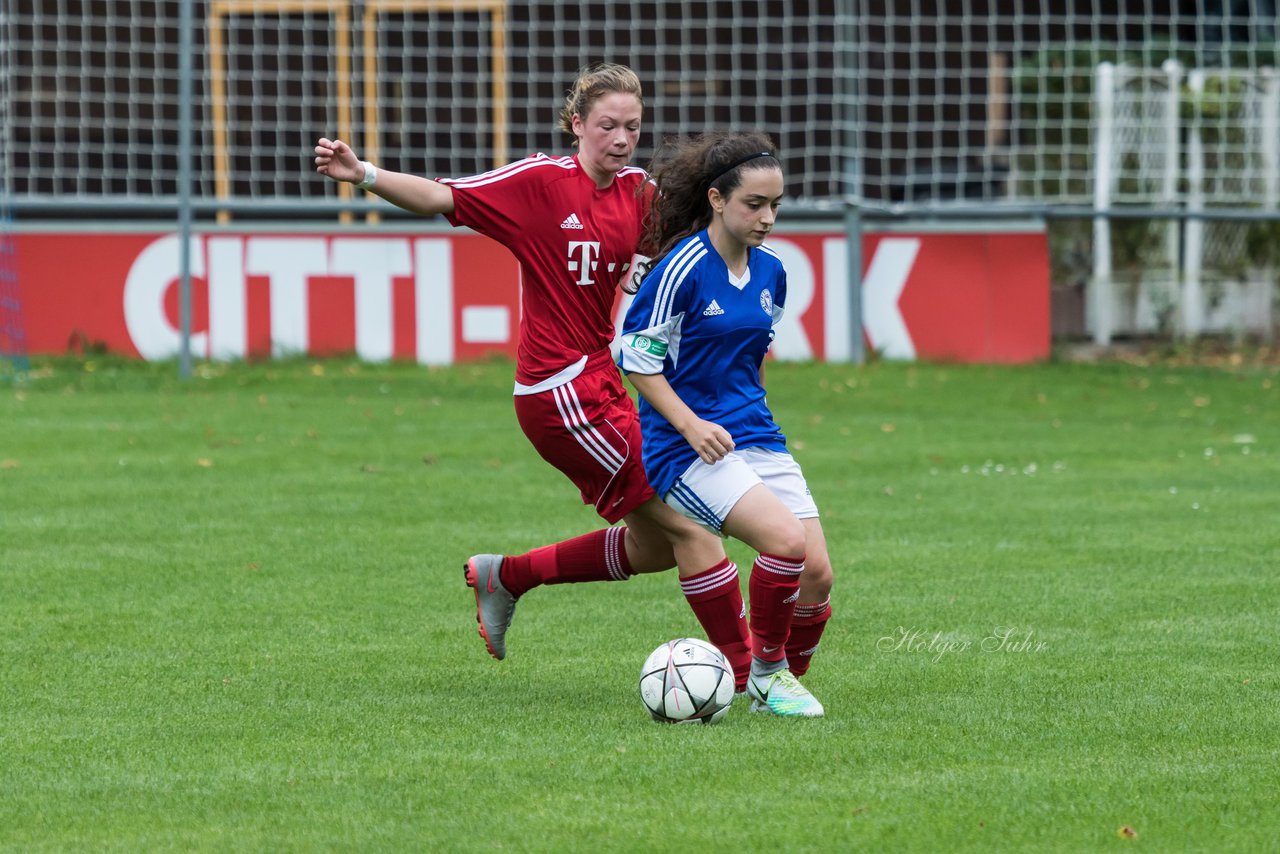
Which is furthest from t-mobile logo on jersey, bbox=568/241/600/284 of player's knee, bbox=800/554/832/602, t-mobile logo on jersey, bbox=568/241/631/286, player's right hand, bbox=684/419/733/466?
player's knee, bbox=800/554/832/602

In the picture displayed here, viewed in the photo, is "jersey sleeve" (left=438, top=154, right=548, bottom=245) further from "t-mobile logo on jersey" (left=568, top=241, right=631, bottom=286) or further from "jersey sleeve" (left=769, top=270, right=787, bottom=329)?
"jersey sleeve" (left=769, top=270, right=787, bottom=329)

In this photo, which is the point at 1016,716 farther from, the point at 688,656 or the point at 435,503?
the point at 435,503

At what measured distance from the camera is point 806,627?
537cm

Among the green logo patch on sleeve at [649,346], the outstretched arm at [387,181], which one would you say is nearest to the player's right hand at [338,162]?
the outstretched arm at [387,181]

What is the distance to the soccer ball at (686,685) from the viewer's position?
4.99 meters

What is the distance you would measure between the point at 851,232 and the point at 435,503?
22.9ft

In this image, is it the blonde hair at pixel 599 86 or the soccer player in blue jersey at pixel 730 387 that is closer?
the soccer player in blue jersey at pixel 730 387

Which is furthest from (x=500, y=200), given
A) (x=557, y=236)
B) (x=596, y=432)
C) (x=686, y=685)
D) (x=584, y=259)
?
(x=686, y=685)

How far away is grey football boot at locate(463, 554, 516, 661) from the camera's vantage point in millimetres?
5898

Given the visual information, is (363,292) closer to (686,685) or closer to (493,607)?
(493,607)

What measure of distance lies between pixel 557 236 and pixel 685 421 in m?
0.85

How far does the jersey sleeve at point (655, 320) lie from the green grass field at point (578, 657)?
97 centimetres

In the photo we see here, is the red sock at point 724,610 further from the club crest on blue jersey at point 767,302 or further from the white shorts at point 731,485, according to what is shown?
the club crest on blue jersey at point 767,302

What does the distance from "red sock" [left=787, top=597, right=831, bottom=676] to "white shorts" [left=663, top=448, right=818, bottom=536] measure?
28 cm
